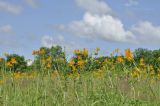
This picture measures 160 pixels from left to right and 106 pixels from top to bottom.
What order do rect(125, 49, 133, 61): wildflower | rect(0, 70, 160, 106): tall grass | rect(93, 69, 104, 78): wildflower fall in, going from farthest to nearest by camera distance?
rect(93, 69, 104, 78): wildflower
rect(125, 49, 133, 61): wildflower
rect(0, 70, 160, 106): tall grass

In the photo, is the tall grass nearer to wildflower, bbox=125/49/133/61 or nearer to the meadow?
the meadow

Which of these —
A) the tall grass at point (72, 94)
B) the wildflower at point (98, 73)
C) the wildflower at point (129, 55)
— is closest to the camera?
the tall grass at point (72, 94)

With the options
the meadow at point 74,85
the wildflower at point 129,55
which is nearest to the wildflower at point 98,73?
the meadow at point 74,85

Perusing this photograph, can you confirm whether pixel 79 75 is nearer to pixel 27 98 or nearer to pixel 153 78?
pixel 27 98

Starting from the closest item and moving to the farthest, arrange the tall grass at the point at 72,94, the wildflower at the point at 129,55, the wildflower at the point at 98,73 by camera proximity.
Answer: the tall grass at the point at 72,94, the wildflower at the point at 129,55, the wildflower at the point at 98,73

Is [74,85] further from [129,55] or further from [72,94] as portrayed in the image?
[129,55]

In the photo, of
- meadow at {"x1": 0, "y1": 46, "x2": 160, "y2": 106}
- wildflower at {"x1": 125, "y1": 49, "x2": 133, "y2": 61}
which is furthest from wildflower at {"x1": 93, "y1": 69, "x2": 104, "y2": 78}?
wildflower at {"x1": 125, "y1": 49, "x2": 133, "y2": 61}

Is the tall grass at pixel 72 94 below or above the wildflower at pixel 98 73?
below

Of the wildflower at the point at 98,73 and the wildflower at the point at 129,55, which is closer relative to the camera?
the wildflower at the point at 129,55

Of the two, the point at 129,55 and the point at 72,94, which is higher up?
the point at 129,55

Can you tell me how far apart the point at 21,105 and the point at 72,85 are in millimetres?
834

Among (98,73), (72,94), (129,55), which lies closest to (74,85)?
(72,94)

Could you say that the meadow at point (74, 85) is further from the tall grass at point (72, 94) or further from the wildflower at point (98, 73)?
the wildflower at point (98, 73)

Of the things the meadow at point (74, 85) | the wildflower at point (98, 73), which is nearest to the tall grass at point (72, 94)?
the meadow at point (74, 85)
